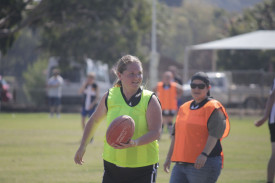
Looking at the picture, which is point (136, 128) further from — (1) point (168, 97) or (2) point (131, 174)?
(1) point (168, 97)

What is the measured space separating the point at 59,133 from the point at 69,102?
1800cm

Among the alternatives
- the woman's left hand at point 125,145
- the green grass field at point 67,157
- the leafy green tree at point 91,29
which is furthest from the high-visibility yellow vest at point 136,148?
the leafy green tree at point 91,29

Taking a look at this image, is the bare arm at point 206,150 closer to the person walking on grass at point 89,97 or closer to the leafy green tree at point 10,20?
the person walking on grass at point 89,97

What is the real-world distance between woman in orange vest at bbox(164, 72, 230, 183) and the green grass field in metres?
4.13

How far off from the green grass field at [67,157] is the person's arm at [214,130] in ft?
Result: 14.2

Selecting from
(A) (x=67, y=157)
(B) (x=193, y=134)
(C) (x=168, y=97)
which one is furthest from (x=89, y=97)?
(B) (x=193, y=134)

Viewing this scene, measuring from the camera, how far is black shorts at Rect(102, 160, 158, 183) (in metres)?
6.11

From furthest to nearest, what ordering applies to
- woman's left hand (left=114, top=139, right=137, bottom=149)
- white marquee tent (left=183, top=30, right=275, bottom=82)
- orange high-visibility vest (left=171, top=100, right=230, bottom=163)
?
white marquee tent (left=183, top=30, right=275, bottom=82) → orange high-visibility vest (left=171, top=100, right=230, bottom=163) → woman's left hand (left=114, top=139, right=137, bottom=149)

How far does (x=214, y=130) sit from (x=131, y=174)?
1.18m

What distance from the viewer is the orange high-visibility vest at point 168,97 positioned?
1908 centimetres

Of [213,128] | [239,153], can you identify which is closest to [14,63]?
[239,153]

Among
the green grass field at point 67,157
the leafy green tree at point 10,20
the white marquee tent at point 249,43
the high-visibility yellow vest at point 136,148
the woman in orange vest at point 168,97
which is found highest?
the leafy green tree at point 10,20

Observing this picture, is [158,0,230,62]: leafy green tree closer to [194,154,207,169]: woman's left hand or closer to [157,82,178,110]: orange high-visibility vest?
[157,82,178,110]: orange high-visibility vest

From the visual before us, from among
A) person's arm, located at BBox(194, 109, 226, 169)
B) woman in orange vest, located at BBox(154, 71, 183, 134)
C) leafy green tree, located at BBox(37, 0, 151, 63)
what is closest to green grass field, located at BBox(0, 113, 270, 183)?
woman in orange vest, located at BBox(154, 71, 183, 134)
